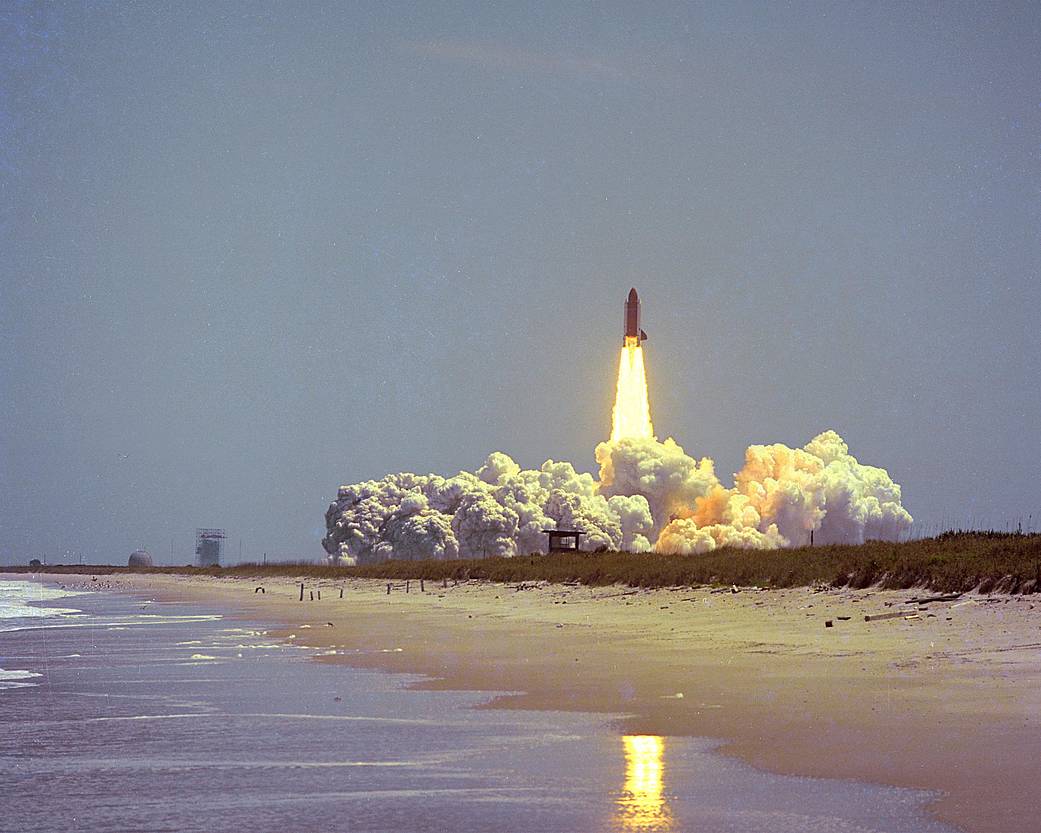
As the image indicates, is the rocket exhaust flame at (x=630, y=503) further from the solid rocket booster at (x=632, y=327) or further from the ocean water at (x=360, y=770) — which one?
the ocean water at (x=360, y=770)

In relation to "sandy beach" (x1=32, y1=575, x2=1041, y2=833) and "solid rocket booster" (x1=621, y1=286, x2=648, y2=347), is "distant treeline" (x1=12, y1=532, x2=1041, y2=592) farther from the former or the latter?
"solid rocket booster" (x1=621, y1=286, x2=648, y2=347)

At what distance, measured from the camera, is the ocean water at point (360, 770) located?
8.69m

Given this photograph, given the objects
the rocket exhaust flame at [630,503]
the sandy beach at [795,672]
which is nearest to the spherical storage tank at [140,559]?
the rocket exhaust flame at [630,503]

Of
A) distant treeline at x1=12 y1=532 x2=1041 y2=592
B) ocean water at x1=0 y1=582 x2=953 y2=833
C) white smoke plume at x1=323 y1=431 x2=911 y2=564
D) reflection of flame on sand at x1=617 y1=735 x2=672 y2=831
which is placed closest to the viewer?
reflection of flame on sand at x1=617 y1=735 x2=672 y2=831

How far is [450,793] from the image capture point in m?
9.57

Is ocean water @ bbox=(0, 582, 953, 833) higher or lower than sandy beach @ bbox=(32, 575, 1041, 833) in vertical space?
lower

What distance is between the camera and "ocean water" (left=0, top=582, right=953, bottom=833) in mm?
8688

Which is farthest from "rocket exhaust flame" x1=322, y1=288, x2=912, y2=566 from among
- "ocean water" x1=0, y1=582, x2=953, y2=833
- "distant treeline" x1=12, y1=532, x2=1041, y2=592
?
"ocean water" x1=0, y1=582, x2=953, y2=833

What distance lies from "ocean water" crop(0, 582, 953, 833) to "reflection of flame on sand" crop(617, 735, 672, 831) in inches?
0.8

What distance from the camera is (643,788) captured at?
9727 mm

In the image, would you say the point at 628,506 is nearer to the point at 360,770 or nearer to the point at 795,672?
the point at 795,672

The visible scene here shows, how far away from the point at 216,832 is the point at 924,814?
4573 millimetres

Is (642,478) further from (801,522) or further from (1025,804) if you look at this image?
(1025,804)

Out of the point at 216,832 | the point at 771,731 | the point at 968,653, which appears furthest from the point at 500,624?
the point at 216,832
